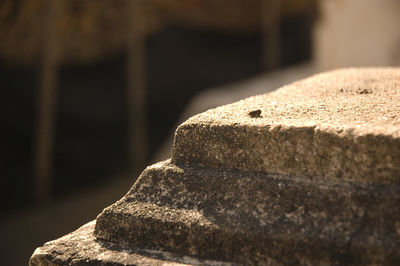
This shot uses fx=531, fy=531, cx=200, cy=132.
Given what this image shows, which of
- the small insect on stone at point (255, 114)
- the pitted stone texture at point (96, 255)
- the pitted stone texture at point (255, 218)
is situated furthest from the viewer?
the small insect on stone at point (255, 114)

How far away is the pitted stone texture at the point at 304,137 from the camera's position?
2.67 ft

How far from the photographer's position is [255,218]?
2.79 feet

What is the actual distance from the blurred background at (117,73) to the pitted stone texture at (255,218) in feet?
7.24

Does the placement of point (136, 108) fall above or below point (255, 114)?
below

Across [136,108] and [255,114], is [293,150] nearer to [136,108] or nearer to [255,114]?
[255,114]

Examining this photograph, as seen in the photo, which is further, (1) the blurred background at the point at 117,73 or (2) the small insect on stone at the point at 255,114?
(1) the blurred background at the point at 117,73

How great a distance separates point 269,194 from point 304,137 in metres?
Result: 0.11

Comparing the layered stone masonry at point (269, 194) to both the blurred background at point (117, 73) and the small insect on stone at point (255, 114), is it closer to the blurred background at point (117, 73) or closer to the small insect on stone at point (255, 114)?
the small insect on stone at point (255, 114)

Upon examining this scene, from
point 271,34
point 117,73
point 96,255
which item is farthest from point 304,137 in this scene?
point 271,34

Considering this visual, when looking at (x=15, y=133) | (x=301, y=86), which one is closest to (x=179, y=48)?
(x=15, y=133)

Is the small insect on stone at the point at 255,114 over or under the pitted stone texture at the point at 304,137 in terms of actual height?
over

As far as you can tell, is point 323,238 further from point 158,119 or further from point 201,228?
point 158,119

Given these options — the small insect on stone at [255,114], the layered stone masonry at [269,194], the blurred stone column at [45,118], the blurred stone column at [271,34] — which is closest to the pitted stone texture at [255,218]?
the layered stone masonry at [269,194]

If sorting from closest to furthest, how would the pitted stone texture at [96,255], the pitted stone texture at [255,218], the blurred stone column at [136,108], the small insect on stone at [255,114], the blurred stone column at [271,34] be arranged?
the pitted stone texture at [255,218] < the pitted stone texture at [96,255] < the small insect on stone at [255,114] < the blurred stone column at [136,108] < the blurred stone column at [271,34]
